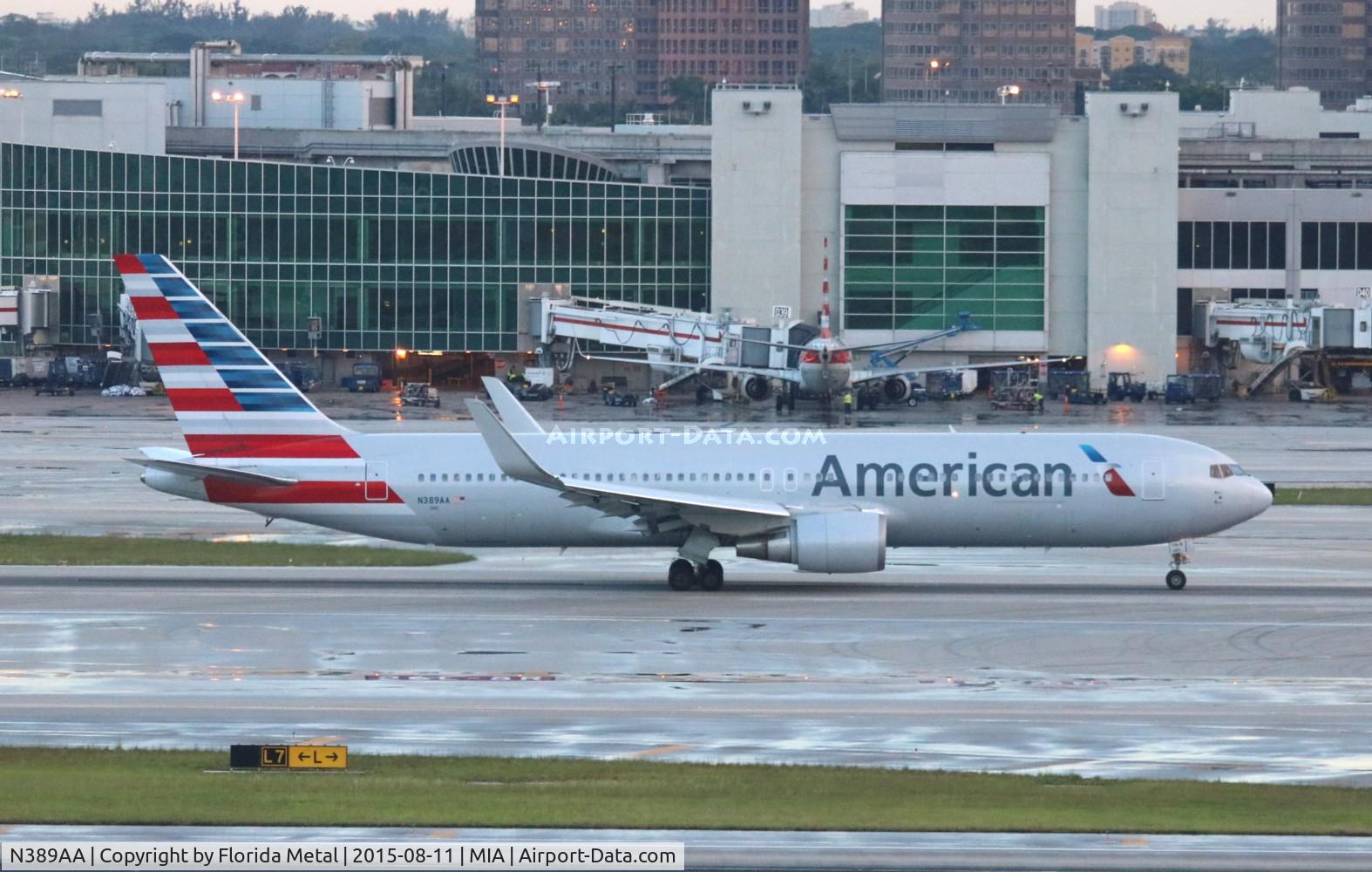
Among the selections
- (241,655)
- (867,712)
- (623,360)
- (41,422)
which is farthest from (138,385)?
(867,712)

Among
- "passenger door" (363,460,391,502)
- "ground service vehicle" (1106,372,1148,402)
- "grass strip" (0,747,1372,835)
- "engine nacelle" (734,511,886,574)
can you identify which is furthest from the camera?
"ground service vehicle" (1106,372,1148,402)

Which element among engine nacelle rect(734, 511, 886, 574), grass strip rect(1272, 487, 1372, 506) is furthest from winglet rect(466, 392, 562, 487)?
grass strip rect(1272, 487, 1372, 506)

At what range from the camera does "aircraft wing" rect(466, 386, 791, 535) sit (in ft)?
138

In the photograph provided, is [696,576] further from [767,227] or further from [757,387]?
[767,227]

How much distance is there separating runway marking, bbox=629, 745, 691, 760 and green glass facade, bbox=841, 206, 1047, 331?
84494mm

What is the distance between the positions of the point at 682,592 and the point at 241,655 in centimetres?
1180

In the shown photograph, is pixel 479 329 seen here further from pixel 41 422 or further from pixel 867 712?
pixel 867 712

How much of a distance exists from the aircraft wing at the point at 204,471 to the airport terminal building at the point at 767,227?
64.0 meters

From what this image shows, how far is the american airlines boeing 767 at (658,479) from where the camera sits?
146 feet

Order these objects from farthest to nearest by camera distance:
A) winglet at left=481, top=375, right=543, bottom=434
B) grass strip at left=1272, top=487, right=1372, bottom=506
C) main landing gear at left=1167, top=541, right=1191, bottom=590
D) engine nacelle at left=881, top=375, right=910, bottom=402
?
engine nacelle at left=881, top=375, right=910, bottom=402
grass strip at left=1272, top=487, right=1372, bottom=506
winglet at left=481, top=375, right=543, bottom=434
main landing gear at left=1167, top=541, right=1191, bottom=590

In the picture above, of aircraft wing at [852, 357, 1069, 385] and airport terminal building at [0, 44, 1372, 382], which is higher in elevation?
airport terminal building at [0, 44, 1372, 382]

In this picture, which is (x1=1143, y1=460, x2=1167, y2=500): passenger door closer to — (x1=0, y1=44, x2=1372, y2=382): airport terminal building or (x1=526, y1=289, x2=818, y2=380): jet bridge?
(x1=526, y1=289, x2=818, y2=380): jet bridge

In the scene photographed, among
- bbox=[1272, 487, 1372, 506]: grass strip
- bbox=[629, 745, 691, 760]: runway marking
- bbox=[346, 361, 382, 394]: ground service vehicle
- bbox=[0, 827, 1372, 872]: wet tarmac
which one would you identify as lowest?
bbox=[629, 745, 691, 760]: runway marking

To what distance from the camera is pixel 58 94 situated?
12550cm
